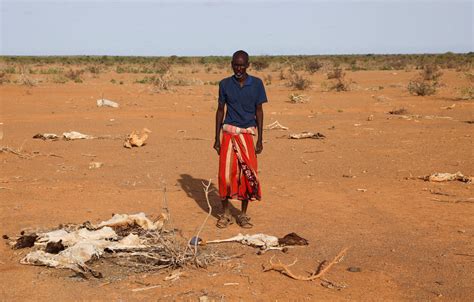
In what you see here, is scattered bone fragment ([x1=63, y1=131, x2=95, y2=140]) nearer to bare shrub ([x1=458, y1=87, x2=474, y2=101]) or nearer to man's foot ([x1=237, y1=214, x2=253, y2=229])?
man's foot ([x1=237, y1=214, x2=253, y2=229])

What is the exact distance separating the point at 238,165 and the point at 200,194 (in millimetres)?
1760

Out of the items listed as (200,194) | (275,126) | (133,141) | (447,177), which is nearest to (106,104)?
(275,126)

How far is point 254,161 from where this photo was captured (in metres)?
6.04

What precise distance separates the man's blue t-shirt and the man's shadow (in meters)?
1.00

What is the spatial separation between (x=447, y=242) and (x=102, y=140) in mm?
7766

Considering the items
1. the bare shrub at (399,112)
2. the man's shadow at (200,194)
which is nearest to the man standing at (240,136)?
the man's shadow at (200,194)

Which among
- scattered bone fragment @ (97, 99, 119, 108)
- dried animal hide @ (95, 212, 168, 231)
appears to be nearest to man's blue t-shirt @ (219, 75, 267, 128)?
dried animal hide @ (95, 212, 168, 231)

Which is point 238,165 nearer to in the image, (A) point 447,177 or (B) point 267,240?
(B) point 267,240

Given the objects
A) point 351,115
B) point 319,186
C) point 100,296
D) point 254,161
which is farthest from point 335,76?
point 100,296

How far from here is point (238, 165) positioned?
6.02 meters

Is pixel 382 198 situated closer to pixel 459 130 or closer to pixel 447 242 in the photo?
pixel 447 242

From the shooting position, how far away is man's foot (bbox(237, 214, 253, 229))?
20.0ft

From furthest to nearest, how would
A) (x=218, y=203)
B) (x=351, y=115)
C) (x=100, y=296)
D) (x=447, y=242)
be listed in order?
1. (x=351, y=115)
2. (x=218, y=203)
3. (x=447, y=242)
4. (x=100, y=296)

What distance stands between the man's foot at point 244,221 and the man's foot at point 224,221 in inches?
4.2
